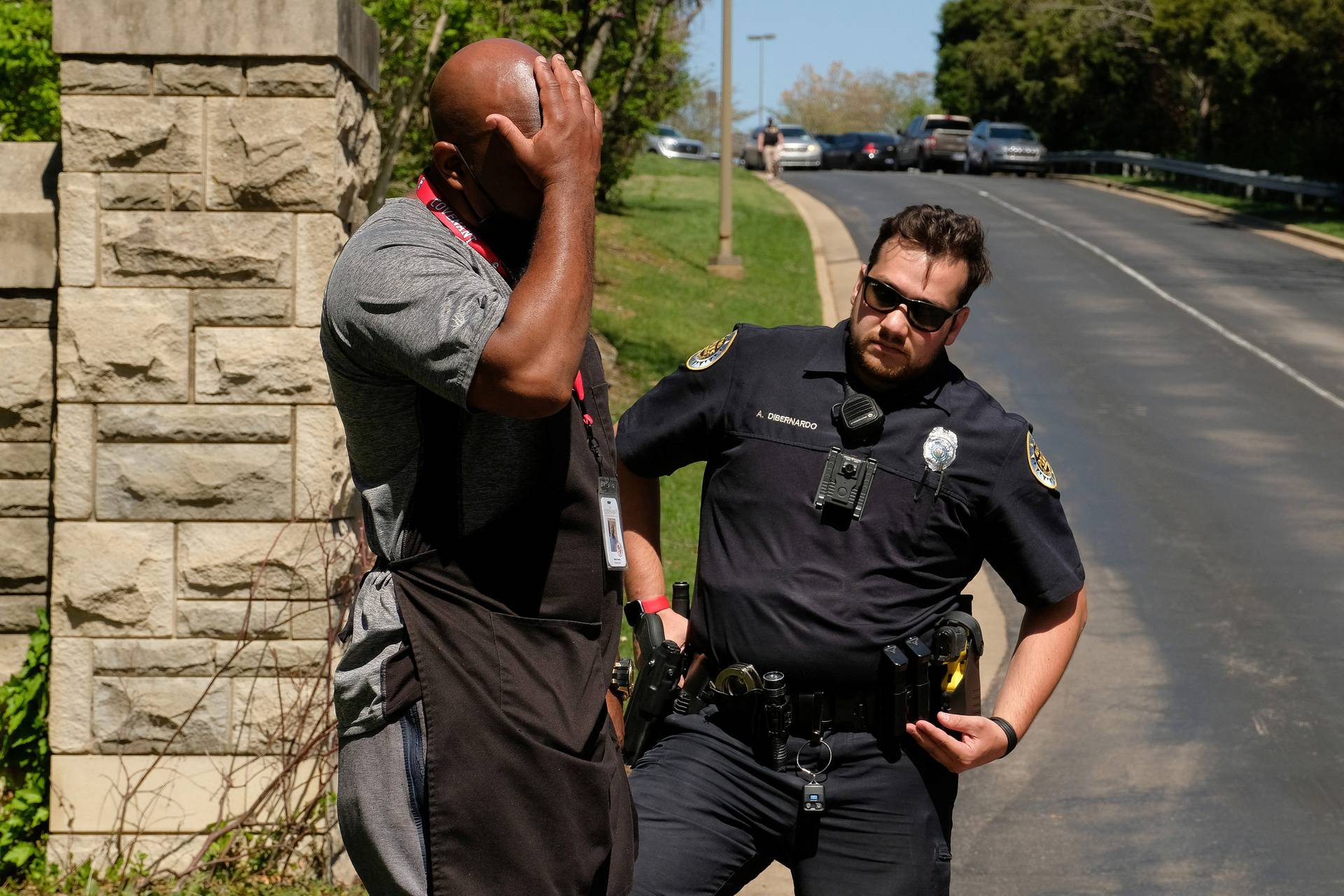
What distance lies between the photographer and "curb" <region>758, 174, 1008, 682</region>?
7648 mm

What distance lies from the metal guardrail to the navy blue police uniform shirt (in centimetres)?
2906

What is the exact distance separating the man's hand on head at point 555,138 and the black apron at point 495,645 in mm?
346

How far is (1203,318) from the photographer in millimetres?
18391

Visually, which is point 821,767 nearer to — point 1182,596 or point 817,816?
point 817,816

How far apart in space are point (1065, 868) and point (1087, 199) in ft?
101

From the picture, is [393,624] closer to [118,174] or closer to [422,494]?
[422,494]

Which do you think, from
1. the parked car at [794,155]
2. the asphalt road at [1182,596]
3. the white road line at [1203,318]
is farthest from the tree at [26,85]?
the parked car at [794,155]

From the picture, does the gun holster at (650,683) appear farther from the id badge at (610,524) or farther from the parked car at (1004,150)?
the parked car at (1004,150)

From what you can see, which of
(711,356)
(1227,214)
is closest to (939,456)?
(711,356)

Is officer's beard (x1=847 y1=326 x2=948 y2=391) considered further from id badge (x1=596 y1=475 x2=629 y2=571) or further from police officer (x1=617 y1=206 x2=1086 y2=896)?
id badge (x1=596 y1=475 x2=629 y2=571)

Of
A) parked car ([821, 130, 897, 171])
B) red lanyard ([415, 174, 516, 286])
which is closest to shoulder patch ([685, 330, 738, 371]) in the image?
red lanyard ([415, 174, 516, 286])

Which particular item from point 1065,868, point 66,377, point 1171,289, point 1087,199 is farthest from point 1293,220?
point 66,377

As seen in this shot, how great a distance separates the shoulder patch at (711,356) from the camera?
3.49 m

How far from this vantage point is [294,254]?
450cm
